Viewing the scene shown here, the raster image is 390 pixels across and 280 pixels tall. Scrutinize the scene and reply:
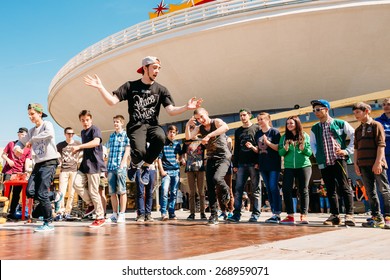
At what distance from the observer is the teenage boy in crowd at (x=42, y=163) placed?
466cm

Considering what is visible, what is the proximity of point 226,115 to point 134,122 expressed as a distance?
1585 cm

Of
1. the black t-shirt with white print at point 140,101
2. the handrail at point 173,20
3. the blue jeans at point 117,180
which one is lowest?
the blue jeans at point 117,180

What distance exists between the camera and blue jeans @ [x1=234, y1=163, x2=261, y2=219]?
5.89 meters

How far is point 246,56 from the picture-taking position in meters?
16.7

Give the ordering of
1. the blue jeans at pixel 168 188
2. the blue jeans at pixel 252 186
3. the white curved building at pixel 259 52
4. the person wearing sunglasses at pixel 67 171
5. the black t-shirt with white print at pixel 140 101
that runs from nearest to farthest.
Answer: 1. the black t-shirt with white print at pixel 140 101
2. the blue jeans at pixel 252 186
3. the blue jeans at pixel 168 188
4. the person wearing sunglasses at pixel 67 171
5. the white curved building at pixel 259 52

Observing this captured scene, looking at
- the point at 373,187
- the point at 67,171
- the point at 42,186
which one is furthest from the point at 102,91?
the point at 67,171

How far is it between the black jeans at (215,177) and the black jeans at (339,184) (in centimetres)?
153

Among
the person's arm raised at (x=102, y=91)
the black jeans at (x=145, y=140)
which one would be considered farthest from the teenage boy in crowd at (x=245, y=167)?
the person's arm raised at (x=102, y=91)

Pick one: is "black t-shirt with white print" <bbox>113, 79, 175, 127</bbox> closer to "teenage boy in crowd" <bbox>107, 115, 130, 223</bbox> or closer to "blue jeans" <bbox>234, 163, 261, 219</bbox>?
"teenage boy in crowd" <bbox>107, 115, 130, 223</bbox>

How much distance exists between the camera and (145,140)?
4062mm

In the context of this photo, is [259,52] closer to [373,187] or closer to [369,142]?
[369,142]

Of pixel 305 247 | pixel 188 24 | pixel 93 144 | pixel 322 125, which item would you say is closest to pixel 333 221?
pixel 322 125

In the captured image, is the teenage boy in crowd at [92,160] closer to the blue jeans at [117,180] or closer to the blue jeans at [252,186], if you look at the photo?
the blue jeans at [117,180]

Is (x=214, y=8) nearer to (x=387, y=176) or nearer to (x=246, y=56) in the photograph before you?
(x=246, y=56)
